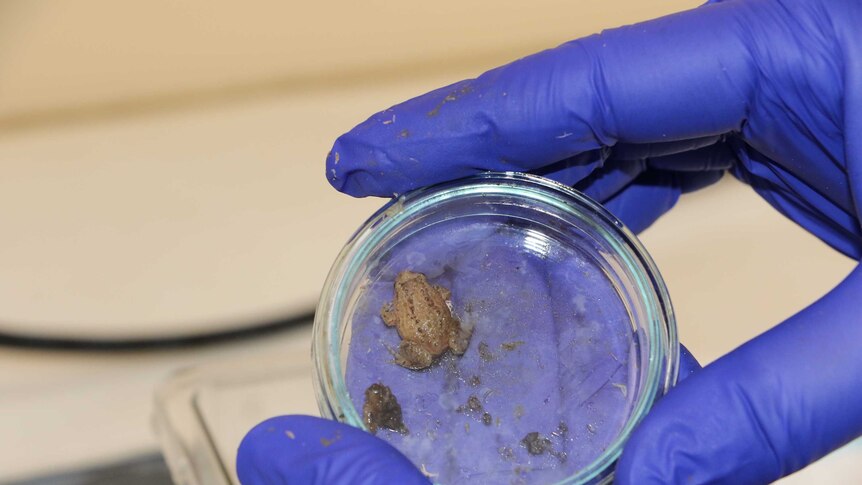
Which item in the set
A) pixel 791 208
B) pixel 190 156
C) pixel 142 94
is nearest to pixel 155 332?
pixel 190 156

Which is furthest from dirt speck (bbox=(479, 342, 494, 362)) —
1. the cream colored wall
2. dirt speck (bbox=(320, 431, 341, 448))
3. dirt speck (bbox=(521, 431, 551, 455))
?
the cream colored wall

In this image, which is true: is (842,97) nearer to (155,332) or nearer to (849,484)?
(849,484)

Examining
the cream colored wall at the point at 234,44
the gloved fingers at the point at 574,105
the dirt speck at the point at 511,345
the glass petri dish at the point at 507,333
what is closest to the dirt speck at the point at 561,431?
the glass petri dish at the point at 507,333

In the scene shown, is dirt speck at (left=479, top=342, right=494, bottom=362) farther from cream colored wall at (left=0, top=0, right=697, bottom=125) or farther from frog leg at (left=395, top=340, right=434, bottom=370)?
cream colored wall at (left=0, top=0, right=697, bottom=125)

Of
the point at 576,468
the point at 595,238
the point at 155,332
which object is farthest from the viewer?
the point at 155,332

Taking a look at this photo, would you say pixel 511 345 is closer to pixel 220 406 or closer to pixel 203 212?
pixel 220 406

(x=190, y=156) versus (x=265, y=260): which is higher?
(x=190, y=156)

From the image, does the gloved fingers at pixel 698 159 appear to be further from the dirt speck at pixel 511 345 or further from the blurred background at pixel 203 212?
the dirt speck at pixel 511 345
